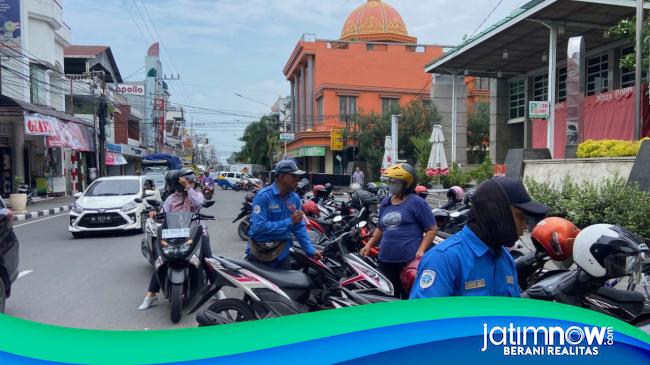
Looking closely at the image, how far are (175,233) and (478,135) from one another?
34.1 m

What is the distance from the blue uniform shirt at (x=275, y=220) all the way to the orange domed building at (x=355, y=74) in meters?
36.0

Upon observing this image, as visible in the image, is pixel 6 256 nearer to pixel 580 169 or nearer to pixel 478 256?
pixel 478 256

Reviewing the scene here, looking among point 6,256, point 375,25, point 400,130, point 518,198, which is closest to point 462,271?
point 518,198

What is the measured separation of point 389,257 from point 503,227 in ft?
8.92

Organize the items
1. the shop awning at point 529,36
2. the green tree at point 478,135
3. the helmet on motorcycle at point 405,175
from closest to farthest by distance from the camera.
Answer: the helmet on motorcycle at point 405,175
the shop awning at point 529,36
the green tree at point 478,135

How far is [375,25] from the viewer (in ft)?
164

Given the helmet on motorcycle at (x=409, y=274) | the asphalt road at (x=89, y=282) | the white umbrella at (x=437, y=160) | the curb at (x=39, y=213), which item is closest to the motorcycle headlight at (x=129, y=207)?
the asphalt road at (x=89, y=282)

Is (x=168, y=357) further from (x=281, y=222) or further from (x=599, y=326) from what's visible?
(x=281, y=222)

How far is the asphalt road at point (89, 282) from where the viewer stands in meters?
5.61

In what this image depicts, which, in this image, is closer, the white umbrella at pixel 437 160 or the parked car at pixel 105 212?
the parked car at pixel 105 212

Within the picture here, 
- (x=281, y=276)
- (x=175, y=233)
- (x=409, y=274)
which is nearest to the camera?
(x=281, y=276)

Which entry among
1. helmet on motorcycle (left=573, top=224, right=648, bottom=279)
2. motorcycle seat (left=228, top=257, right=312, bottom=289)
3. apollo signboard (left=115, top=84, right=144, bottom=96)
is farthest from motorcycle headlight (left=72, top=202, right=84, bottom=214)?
apollo signboard (left=115, top=84, right=144, bottom=96)

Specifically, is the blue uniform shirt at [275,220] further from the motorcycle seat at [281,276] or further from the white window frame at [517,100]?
the white window frame at [517,100]

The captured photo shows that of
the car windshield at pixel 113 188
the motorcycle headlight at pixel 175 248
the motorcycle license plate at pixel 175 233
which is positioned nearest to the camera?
the motorcycle headlight at pixel 175 248
